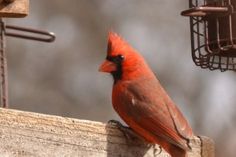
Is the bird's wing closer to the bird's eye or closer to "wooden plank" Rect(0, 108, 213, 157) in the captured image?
the bird's eye

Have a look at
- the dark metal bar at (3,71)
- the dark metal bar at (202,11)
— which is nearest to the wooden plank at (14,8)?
the dark metal bar at (3,71)

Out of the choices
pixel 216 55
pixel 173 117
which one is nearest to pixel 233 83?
pixel 216 55

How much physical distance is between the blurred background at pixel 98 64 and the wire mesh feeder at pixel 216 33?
283 centimetres

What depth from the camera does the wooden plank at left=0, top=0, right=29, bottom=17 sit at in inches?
144

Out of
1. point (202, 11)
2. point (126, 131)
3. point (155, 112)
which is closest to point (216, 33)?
point (202, 11)

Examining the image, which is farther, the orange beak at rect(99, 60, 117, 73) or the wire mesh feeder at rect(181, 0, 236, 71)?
the wire mesh feeder at rect(181, 0, 236, 71)

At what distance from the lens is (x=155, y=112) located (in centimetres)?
375

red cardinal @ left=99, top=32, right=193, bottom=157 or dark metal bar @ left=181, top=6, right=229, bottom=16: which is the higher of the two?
dark metal bar @ left=181, top=6, right=229, bottom=16

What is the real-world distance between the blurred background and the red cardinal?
3.88 m

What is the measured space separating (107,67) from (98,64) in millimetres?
4588

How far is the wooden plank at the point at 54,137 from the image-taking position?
307 centimetres

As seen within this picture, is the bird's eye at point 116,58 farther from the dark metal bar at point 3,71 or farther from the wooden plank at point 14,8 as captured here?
the dark metal bar at point 3,71

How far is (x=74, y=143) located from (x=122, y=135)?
198mm

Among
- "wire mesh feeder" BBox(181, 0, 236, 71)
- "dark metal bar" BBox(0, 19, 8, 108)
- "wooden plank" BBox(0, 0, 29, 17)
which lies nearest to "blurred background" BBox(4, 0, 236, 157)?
"wire mesh feeder" BBox(181, 0, 236, 71)
